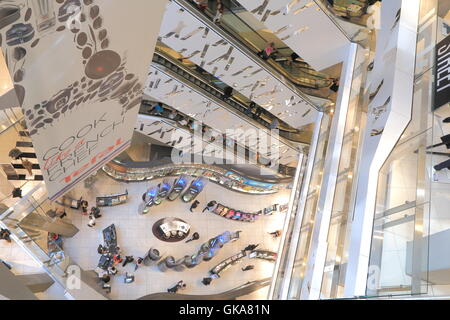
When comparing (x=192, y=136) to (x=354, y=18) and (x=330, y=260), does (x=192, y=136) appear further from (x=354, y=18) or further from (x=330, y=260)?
(x=330, y=260)

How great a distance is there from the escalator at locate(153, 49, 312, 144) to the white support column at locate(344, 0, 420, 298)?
6.60 metres

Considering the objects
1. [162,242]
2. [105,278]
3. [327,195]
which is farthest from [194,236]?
[327,195]

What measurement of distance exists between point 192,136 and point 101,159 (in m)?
11.6

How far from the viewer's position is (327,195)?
720cm

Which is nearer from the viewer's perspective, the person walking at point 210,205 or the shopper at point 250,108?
the shopper at point 250,108

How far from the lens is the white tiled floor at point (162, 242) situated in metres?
12.6

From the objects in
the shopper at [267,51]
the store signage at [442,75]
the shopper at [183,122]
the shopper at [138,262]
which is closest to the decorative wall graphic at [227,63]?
the shopper at [267,51]

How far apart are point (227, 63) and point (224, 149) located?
5992 millimetres

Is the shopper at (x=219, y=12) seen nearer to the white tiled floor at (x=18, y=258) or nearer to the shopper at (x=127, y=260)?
the white tiled floor at (x=18, y=258)

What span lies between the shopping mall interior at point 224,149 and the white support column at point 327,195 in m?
0.04

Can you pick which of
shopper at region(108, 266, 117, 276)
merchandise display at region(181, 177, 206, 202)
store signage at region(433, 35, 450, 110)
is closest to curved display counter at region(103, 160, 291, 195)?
merchandise display at region(181, 177, 206, 202)

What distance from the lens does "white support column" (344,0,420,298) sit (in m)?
4.76

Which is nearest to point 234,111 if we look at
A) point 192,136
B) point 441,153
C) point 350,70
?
point 192,136

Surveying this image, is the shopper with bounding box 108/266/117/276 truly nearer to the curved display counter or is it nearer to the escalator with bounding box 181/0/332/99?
the curved display counter
